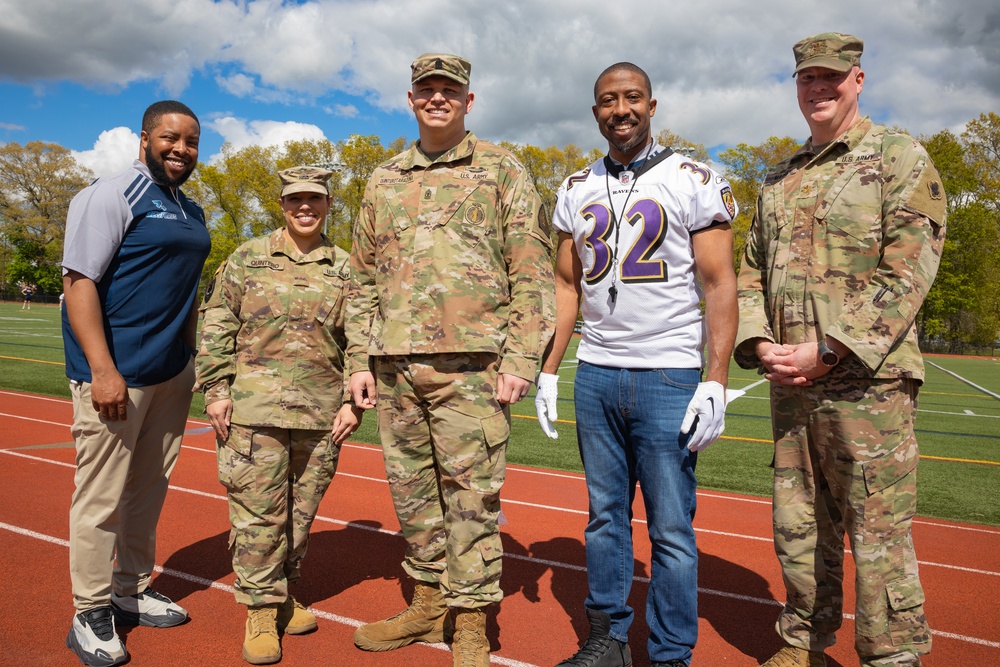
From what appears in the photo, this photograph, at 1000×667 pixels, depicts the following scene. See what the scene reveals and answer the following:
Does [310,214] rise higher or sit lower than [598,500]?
higher

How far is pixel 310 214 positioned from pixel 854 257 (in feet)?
8.42

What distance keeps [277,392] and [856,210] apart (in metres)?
2.72

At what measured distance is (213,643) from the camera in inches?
136

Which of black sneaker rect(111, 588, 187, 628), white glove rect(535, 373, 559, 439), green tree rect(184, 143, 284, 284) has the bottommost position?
black sneaker rect(111, 588, 187, 628)

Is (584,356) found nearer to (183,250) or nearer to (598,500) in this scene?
(598,500)

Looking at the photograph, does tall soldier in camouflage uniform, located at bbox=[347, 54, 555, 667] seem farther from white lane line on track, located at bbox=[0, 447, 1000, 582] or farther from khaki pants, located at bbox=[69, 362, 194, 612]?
white lane line on track, located at bbox=[0, 447, 1000, 582]

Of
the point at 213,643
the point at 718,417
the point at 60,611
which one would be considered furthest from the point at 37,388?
the point at 718,417

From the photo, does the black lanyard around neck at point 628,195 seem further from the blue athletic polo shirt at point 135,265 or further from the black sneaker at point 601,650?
the blue athletic polo shirt at point 135,265

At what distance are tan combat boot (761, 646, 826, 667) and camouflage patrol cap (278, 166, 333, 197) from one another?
3.12 meters

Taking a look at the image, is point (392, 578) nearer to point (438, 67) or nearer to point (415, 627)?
point (415, 627)

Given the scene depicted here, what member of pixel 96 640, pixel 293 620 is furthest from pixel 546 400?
pixel 96 640

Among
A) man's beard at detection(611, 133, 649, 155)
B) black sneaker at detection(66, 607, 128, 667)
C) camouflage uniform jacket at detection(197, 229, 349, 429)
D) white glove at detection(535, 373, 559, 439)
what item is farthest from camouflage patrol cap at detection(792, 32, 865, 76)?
black sneaker at detection(66, 607, 128, 667)

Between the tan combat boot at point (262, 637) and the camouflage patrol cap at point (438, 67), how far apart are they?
2.63m

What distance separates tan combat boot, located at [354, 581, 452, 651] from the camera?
134 inches
